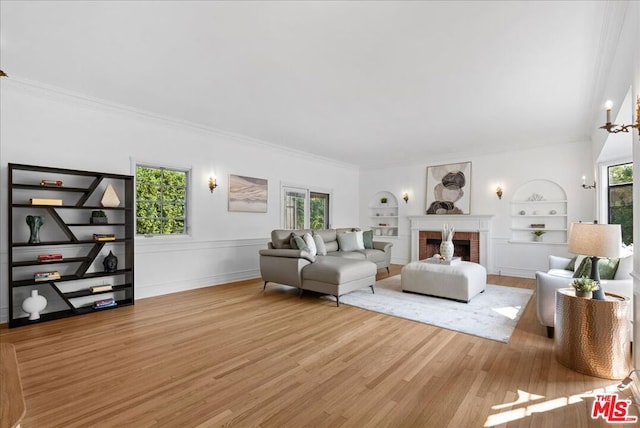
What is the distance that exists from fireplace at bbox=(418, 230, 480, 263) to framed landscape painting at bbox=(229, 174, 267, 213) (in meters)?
4.02

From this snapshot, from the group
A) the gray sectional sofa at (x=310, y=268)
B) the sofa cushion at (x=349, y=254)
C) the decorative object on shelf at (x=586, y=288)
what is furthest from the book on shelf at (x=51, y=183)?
the decorative object on shelf at (x=586, y=288)

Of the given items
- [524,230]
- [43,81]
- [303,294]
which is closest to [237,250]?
[303,294]

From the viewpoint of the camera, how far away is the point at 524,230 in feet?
21.3

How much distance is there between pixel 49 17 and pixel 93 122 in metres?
1.96

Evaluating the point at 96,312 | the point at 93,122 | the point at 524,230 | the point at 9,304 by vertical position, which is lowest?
the point at 96,312

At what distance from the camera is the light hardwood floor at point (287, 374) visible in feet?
6.11

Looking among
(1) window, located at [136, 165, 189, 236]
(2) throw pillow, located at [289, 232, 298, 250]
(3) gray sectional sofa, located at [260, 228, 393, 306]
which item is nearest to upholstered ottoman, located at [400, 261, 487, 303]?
(3) gray sectional sofa, located at [260, 228, 393, 306]


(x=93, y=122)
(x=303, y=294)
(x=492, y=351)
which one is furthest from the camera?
(x=303, y=294)

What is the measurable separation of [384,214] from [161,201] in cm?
581

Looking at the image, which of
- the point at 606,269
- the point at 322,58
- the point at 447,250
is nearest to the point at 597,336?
the point at 606,269

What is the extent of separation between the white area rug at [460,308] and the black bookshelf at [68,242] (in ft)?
10.7

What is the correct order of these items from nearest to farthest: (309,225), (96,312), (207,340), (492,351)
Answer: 1. (492,351)
2. (207,340)
3. (96,312)
4. (309,225)

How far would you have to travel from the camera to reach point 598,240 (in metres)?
2.33

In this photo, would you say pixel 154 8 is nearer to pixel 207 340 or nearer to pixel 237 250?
pixel 207 340
